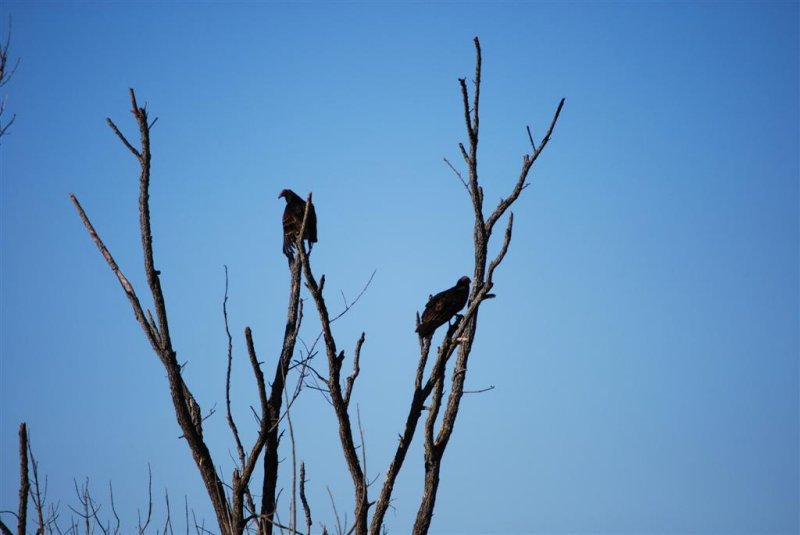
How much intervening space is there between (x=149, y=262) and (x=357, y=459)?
1.31m

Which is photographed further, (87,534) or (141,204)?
(87,534)

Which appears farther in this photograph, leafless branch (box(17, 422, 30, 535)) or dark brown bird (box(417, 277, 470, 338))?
dark brown bird (box(417, 277, 470, 338))

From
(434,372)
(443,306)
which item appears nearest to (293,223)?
(443,306)

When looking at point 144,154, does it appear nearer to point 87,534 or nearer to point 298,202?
point 87,534

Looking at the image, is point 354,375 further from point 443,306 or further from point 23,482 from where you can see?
point 443,306

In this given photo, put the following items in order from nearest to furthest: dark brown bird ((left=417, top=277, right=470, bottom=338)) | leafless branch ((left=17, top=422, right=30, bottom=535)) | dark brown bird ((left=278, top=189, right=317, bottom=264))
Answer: leafless branch ((left=17, top=422, right=30, bottom=535)) < dark brown bird ((left=278, top=189, right=317, bottom=264)) < dark brown bird ((left=417, top=277, right=470, bottom=338))

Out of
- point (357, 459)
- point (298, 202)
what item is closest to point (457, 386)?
point (357, 459)

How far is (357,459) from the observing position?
13.3ft

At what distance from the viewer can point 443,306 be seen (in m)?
7.19

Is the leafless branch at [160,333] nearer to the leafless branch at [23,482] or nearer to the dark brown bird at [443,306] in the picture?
the leafless branch at [23,482]

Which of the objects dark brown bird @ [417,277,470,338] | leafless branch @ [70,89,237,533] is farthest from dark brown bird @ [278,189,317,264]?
leafless branch @ [70,89,237,533]

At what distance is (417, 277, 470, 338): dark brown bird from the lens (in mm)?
7164

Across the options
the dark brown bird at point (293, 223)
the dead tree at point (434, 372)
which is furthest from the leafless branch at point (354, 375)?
the dark brown bird at point (293, 223)

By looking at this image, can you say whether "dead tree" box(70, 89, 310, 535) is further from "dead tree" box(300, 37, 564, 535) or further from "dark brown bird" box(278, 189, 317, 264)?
"dark brown bird" box(278, 189, 317, 264)
